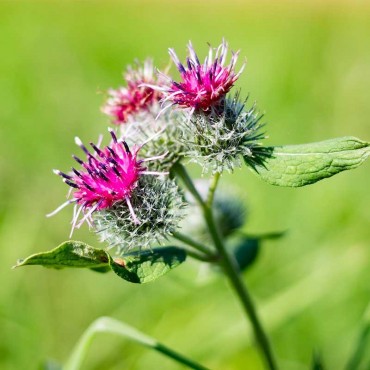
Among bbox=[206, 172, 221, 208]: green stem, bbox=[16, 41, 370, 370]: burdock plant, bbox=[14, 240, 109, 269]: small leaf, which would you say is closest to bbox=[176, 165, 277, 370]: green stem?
bbox=[206, 172, 221, 208]: green stem

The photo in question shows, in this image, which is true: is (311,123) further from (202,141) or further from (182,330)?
(202,141)

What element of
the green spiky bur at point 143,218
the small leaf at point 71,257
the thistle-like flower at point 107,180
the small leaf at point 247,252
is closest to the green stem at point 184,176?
the green spiky bur at point 143,218

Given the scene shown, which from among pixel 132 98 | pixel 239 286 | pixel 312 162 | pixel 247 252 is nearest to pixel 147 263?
pixel 239 286

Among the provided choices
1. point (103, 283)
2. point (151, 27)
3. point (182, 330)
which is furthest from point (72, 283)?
point (151, 27)

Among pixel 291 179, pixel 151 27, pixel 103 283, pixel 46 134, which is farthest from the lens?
pixel 151 27

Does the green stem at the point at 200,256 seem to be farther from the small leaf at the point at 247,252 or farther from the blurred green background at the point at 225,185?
the blurred green background at the point at 225,185

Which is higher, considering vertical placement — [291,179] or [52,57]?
[52,57]

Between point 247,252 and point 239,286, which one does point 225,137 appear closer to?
point 239,286
